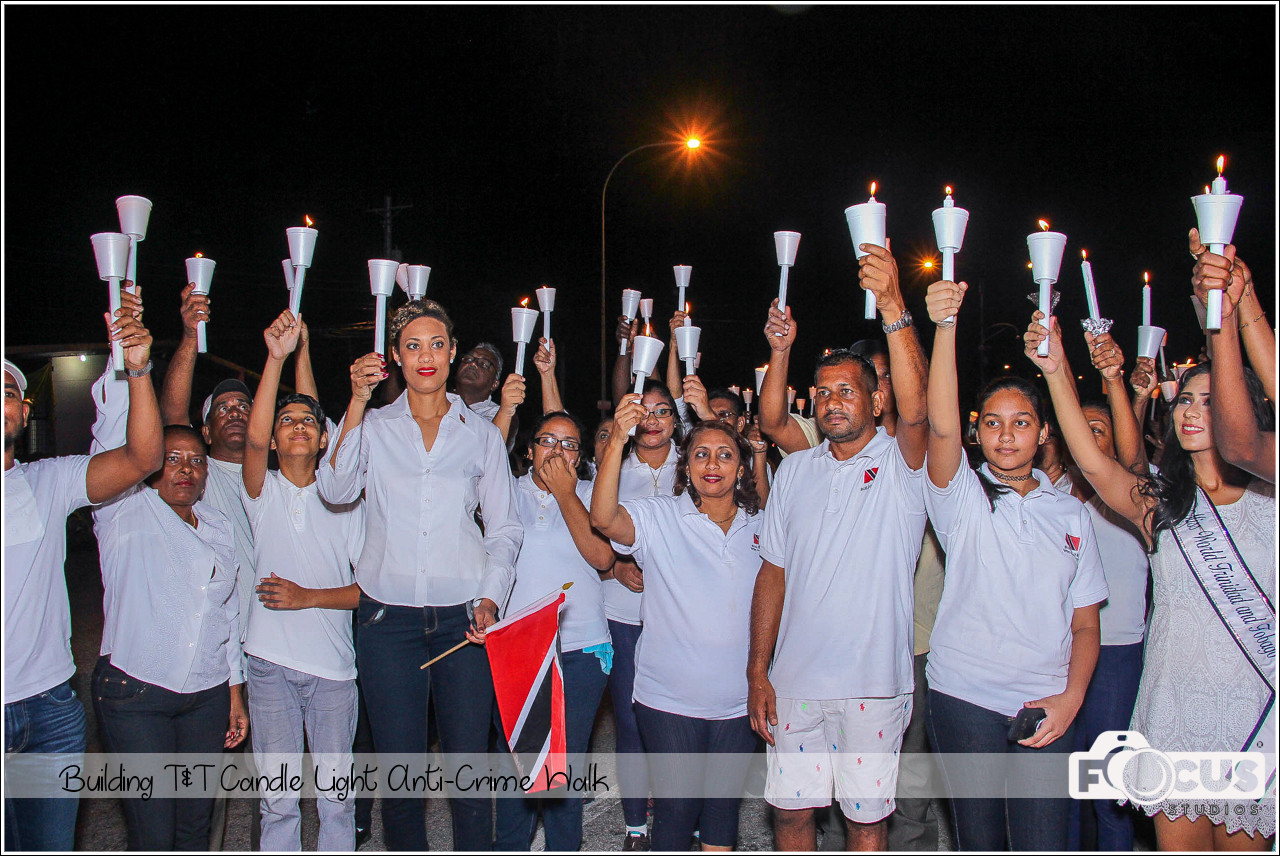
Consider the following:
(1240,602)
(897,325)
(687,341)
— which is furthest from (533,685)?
(1240,602)

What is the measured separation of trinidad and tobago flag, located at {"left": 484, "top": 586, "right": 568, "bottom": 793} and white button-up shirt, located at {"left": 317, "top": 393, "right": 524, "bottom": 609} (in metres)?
0.19

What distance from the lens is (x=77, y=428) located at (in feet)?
79.3

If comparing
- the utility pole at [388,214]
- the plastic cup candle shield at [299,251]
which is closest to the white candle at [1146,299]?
the plastic cup candle shield at [299,251]

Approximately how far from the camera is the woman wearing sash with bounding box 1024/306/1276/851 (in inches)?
131

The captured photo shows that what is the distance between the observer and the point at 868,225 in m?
3.40

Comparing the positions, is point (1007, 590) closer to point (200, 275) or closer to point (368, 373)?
point (368, 373)

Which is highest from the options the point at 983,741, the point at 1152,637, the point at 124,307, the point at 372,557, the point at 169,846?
the point at 124,307

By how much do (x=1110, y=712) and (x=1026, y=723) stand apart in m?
1.21

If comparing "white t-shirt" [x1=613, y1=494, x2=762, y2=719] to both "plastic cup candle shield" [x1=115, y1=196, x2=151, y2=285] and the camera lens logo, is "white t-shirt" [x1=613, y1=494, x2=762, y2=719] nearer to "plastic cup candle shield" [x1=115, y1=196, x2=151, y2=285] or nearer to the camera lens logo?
the camera lens logo

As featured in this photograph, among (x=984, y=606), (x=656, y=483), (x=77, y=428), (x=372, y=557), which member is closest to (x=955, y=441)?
Answer: (x=984, y=606)

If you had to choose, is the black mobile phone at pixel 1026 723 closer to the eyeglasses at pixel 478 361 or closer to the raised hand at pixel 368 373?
the raised hand at pixel 368 373

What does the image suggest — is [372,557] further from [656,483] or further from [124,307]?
[656,483]

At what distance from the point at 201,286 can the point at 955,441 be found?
11.1 feet

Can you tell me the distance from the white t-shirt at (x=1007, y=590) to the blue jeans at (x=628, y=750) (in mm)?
1663
